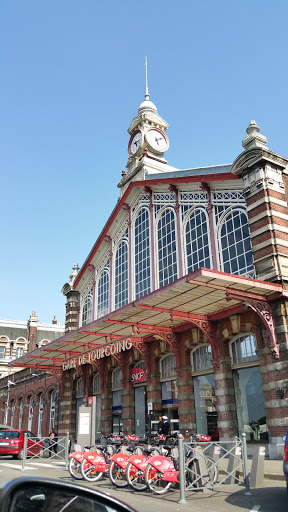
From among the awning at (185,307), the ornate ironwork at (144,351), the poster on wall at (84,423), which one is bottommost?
the poster on wall at (84,423)

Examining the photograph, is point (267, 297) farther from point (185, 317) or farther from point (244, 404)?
point (244, 404)

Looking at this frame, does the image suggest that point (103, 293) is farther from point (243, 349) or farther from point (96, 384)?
point (243, 349)

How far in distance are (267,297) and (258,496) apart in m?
6.67

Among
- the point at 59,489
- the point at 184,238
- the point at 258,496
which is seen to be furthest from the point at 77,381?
the point at 59,489

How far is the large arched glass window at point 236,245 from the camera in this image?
15711mm

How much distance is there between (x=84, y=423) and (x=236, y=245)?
843 cm

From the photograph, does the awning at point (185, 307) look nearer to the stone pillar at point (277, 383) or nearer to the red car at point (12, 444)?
the stone pillar at point (277, 383)

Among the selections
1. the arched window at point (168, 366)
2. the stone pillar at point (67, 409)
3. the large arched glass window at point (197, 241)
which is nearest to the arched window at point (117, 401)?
the arched window at point (168, 366)

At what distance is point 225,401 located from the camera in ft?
49.6

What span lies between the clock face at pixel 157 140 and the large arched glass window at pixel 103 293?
24.5 ft

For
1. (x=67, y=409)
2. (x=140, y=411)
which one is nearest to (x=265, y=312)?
(x=140, y=411)

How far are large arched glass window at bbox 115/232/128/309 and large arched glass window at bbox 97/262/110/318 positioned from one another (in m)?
1.19

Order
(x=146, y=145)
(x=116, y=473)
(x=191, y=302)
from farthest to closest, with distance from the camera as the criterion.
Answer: (x=146, y=145) → (x=191, y=302) → (x=116, y=473)

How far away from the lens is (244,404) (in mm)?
15305
